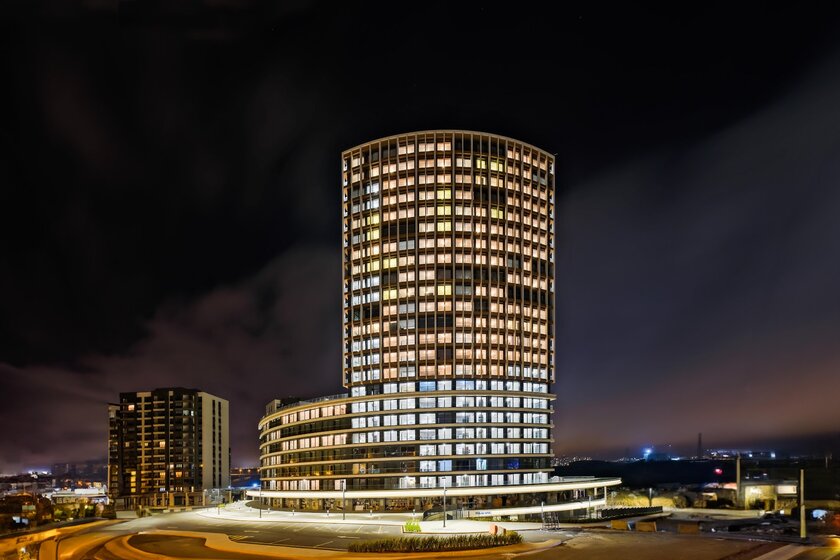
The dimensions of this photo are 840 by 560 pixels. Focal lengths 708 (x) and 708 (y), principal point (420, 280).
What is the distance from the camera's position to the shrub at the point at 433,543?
6981 cm

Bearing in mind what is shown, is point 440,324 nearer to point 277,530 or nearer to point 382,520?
point 382,520

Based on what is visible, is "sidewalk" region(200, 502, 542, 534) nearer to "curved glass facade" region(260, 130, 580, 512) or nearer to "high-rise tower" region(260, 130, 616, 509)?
"high-rise tower" region(260, 130, 616, 509)

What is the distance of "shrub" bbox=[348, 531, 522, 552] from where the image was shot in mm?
69812

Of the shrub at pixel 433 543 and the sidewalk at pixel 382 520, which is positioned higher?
the shrub at pixel 433 543

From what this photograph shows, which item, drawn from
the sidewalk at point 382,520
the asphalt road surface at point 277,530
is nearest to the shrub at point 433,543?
the asphalt road surface at point 277,530

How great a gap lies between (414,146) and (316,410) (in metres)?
62.3

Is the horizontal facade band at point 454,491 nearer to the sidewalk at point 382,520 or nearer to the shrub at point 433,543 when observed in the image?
the sidewalk at point 382,520

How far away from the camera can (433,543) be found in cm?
7044

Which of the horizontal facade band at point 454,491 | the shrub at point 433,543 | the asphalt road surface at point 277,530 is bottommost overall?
the horizontal facade band at point 454,491

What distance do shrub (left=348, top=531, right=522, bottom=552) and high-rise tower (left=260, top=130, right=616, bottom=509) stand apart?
217 feet

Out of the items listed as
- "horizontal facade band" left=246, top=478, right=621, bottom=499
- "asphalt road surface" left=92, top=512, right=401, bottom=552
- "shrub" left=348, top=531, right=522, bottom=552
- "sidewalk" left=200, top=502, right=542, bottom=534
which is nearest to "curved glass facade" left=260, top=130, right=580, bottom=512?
"horizontal facade band" left=246, top=478, right=621, bottom=499

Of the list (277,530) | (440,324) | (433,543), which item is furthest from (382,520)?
(440,324)

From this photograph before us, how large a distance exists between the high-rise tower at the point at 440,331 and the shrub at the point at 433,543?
217 ft

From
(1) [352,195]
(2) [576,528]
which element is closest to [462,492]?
(2) [576,528]
